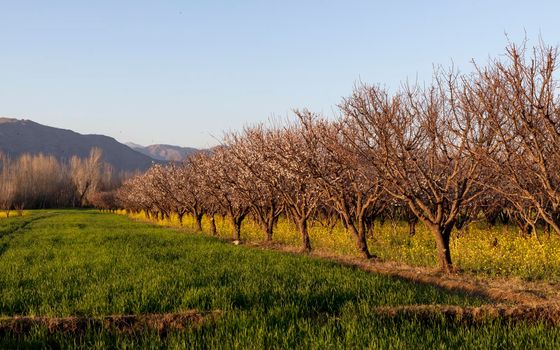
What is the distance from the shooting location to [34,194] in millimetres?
121750

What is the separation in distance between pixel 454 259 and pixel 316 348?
1295cm

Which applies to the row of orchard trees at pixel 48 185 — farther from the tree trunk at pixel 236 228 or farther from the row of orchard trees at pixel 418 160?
the row of orchard trees at pixel 418 160

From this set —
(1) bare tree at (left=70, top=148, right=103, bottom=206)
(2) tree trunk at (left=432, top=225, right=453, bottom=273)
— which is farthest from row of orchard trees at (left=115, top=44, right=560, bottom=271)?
(1) bare tree at (left=70, top=148, right=103, bottom=206)

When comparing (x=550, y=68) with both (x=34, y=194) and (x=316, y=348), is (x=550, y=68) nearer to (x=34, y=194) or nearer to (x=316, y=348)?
(x=316, y=348)

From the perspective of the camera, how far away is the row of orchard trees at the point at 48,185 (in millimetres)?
115219

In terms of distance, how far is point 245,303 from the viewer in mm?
9359

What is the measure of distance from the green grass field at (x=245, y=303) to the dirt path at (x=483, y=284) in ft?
4.92

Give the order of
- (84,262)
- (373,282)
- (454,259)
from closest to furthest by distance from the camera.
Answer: (373,282) → (84,262) → (454,259)

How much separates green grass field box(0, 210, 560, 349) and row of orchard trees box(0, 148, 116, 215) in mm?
105876

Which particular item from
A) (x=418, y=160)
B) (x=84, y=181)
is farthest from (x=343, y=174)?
(x=84, y=181)

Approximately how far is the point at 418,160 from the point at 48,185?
442ft

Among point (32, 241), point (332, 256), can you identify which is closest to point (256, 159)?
point (332, 256)

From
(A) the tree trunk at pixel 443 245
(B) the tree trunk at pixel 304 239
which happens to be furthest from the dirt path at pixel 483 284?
(B) the tree trunk at pixel 304 239

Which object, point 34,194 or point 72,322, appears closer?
point 72,322
